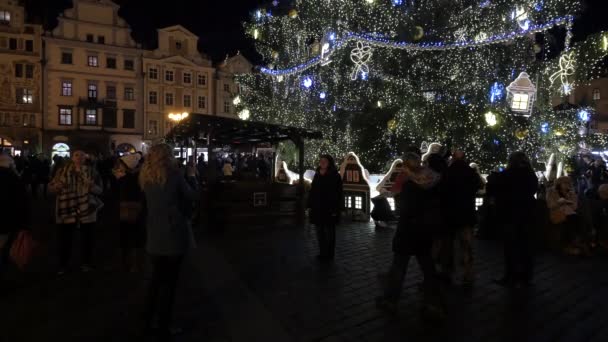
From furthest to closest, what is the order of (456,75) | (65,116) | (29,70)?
(65,116) → (29,70) → (456,75)

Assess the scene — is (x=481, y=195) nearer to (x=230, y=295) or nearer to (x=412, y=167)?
(x=412, y=167)

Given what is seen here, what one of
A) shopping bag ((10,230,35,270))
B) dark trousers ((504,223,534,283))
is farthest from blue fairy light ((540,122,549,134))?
shopping bag ((10,230,35,270))

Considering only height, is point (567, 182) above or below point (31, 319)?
above

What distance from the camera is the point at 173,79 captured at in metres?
45.2

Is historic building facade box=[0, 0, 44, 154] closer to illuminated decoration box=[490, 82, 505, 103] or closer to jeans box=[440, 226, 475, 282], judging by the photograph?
illuminated decoration box=[490, 82, 505, 103]

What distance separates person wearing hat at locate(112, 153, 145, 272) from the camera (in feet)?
20.8

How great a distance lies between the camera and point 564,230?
8.10 metres

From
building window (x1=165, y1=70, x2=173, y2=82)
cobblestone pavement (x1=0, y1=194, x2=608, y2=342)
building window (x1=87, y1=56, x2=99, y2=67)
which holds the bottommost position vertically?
cobblestone pavement (x1=0, y1=194, x2=608, y2=342)

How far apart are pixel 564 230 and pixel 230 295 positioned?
6.35m

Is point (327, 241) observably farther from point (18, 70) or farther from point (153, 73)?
point (18, 70)

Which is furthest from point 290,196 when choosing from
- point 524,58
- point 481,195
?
point 524,58

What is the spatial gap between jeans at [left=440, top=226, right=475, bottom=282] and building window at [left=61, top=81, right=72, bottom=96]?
1702 inches

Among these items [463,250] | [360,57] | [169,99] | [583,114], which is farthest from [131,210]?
[169,99]

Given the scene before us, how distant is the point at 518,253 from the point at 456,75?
10.3 m
